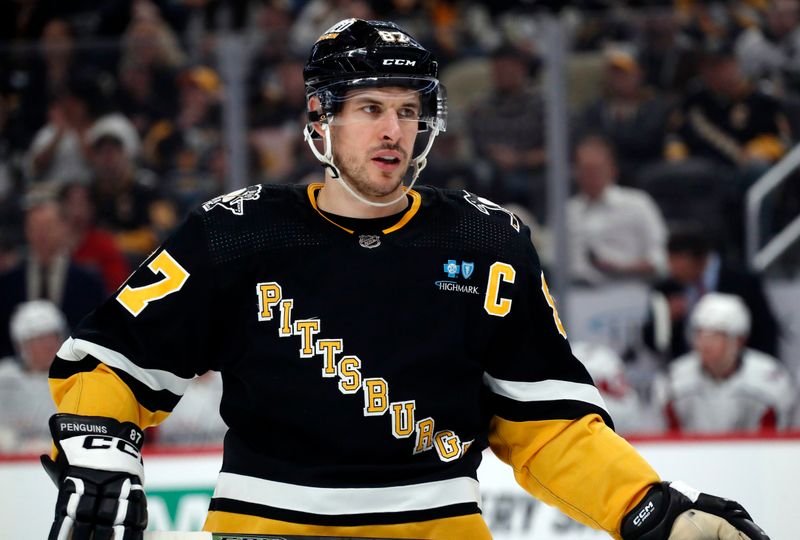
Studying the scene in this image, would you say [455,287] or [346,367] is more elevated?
[455,287]

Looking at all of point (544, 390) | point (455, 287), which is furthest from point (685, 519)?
point (455, 287)

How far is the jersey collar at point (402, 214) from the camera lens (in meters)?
2.51

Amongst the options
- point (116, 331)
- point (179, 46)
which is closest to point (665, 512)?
point (116, 331)

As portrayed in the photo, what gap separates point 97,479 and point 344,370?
1.55 feet

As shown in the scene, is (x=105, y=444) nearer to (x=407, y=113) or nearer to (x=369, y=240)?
(x=369, y=240)

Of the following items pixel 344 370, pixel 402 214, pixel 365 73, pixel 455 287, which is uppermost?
pixel 365 73

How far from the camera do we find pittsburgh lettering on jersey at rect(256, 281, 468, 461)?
7.85 feet

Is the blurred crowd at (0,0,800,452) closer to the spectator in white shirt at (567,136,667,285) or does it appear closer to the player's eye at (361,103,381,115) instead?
the spectator in white shirt at (567,136,667,285)

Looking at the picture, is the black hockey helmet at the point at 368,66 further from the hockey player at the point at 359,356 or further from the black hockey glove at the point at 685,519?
the black hockey glove at the point at 685,519

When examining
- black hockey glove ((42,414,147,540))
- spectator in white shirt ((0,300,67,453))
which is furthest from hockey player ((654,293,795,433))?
black hockey glove ((42,414,147,540))

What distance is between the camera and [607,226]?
5305 mm

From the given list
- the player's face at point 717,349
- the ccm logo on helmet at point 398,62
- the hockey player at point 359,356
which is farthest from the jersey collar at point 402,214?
the player's face at point 717,349

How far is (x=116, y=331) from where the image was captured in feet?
8.04

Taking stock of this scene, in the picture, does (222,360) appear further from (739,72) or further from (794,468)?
(739,72)
